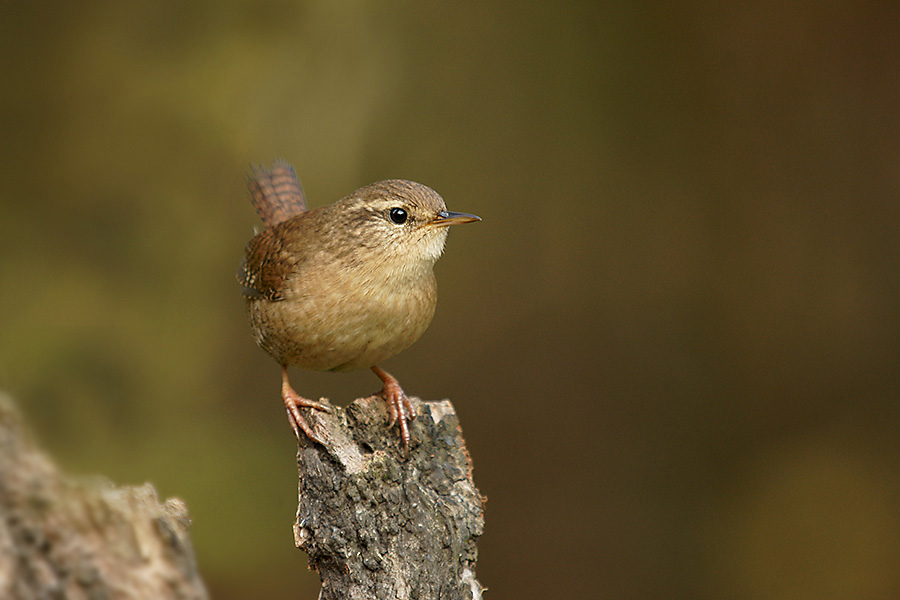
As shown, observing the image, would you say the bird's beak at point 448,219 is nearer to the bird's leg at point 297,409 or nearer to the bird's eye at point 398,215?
the bird's eye at point 398,215

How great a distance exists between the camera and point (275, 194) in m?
4.16

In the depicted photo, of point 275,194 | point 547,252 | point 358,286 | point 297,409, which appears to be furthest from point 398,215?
point 547,252

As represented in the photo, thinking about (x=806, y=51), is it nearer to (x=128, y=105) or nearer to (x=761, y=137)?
(x=761, y=137)

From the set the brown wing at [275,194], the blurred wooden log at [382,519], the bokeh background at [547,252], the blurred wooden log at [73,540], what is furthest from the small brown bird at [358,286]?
the bokeh background at [547,252]

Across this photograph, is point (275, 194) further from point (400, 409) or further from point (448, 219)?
point (400, 409)

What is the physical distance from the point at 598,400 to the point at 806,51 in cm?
270

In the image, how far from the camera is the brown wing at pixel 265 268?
10.2 feet

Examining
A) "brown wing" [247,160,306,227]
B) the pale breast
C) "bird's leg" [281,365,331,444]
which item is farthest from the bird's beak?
"brown wing" [247,160,306,227]

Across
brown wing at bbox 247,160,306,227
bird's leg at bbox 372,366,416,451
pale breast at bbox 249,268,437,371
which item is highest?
brown wing at bbox 247,160,306,227

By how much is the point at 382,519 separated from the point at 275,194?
2.26m

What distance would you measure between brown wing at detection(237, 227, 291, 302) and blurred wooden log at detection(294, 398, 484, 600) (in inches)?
28.7

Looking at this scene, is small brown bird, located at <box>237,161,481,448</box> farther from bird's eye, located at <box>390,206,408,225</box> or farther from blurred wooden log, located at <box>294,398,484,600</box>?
blurred wooden log, located at <box>294,398,484,600</box>

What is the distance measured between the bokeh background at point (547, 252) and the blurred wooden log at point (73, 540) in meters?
3.80

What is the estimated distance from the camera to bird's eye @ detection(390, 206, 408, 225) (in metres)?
3.01
